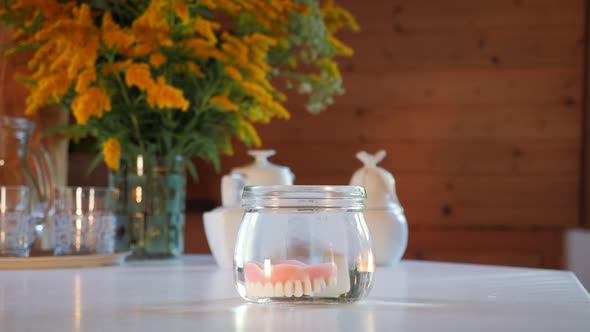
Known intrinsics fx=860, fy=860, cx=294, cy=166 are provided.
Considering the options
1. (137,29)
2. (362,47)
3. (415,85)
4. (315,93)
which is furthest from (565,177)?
(137,29)

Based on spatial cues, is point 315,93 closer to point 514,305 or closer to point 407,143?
point 514,305

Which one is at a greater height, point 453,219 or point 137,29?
point 137,29

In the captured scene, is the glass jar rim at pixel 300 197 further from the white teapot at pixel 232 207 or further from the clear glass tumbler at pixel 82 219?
the clear glass tumbler at pixel 82 219

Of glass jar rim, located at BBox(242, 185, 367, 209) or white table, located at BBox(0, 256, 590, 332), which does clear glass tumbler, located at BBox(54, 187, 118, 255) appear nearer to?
white table, located at BBox(0, 256, 590, 332)

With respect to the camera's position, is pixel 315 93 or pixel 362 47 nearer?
pixel 315 93

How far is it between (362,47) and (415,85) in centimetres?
26

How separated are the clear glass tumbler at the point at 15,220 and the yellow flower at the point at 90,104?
0.46 feet

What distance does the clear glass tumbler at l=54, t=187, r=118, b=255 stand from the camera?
132 centimetres

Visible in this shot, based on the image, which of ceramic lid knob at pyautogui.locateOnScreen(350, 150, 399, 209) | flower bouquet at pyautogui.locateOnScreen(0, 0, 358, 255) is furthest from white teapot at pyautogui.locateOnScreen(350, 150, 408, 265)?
flower bouquet at pyautogui.locateOnScreen(0, 0, 358, 255)

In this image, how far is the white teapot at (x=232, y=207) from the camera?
1.26m

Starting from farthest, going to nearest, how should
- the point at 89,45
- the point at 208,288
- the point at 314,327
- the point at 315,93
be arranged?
the point at 315,93
the point at 89,45
the point at 208,288
the point at 314,327

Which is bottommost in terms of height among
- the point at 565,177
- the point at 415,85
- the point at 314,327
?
the point at 314,327

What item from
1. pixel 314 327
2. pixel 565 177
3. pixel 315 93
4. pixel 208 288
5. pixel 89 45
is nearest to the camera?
pixel 314 327

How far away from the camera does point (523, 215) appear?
338 cm
